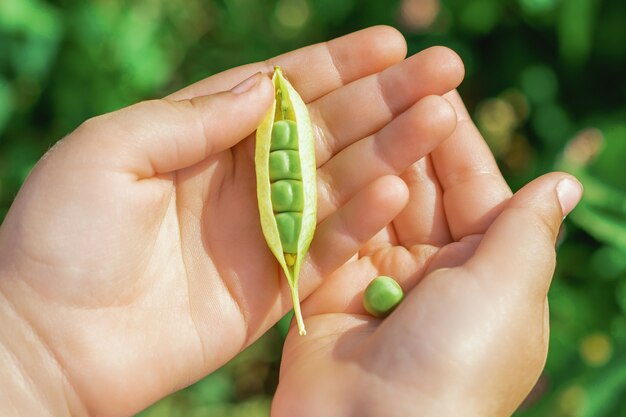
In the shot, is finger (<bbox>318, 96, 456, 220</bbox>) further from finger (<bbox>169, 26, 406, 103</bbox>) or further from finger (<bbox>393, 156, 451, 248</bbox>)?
finger (<bbox>169, 26, 406, 103</bbox>)

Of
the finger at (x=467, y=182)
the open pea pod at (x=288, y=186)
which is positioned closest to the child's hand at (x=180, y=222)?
the open pea pod at (x=288, y=186)

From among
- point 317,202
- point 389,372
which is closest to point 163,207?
point 317,202

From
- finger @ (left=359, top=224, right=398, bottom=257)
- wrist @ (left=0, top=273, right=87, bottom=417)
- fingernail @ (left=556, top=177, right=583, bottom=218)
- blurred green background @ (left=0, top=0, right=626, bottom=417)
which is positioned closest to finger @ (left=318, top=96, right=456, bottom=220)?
finger @ (left=359, top=224, right=398, bottom=257)

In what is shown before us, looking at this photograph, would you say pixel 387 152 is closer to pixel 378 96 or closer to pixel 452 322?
pixel 378 96

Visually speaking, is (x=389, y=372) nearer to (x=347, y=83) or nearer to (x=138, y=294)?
(x=138, y=294)

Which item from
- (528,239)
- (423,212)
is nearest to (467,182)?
(423,212)

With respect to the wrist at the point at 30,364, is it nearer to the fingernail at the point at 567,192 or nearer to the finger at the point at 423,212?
the finger at the point at 423,212
